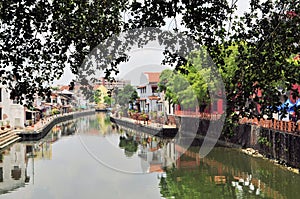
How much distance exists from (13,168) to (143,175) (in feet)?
18.2

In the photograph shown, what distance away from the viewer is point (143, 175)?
1569cm

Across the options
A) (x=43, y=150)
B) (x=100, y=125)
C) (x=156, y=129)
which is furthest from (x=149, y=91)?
(x=43, y=150)

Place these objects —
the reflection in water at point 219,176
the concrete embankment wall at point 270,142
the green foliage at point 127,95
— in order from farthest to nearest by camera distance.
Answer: the green foliage at point 127,95 → the concrete embankment wall at point 270,142 → the reflection in water at point 219,176

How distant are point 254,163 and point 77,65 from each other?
14238mm

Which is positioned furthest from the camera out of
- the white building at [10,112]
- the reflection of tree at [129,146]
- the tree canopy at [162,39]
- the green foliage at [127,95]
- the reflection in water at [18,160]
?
the green foliage at [127,95]

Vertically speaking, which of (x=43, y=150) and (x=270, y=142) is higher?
(x=270, y=142)

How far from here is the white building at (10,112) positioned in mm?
30766

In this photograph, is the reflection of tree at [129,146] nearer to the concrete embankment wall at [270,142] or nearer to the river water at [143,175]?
the river water at [143,175]

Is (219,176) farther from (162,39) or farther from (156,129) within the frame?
(156,129)

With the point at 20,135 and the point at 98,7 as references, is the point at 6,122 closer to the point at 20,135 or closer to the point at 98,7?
the point at 20,135

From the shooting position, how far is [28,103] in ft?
14.0

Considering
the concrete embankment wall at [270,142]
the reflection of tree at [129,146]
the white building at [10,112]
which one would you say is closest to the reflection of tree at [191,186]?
the concrete embankment wall at [270,142]

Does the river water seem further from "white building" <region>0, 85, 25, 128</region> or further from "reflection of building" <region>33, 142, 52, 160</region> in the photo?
"white building" <region>0, 85, 25, 128</region>

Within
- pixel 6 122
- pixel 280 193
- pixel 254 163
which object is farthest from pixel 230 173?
pixel 6 122
